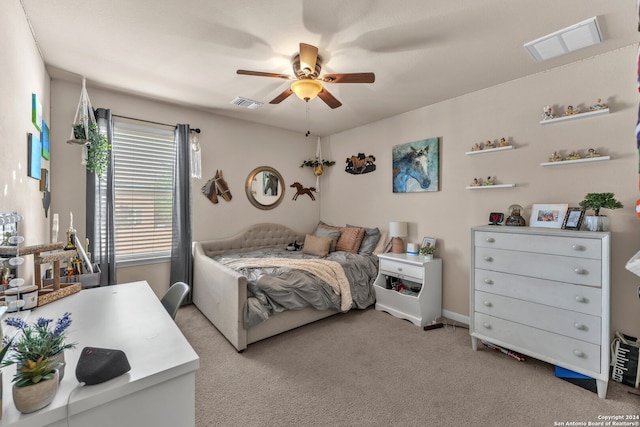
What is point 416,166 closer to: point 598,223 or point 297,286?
point 598,223

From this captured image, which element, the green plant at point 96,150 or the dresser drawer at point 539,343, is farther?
the green plant at point 96,150

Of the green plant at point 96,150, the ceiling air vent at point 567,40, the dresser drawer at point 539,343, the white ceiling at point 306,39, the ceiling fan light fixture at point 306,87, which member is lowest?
the dresser drawer at point 539,343

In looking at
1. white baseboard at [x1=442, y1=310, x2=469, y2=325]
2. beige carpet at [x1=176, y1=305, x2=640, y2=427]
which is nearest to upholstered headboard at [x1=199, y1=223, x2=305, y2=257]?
beige carpet at [x1=176, y1=305, x2=640, y2=427]

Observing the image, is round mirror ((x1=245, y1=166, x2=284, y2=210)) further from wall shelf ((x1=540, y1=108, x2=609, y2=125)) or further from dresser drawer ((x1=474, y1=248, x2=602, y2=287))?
wall shelf ((x1=540, y1=108, x2=609, y2=125))

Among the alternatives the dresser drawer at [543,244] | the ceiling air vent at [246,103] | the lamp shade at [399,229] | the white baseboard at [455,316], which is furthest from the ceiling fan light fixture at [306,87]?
A: the white baseboard at [455,316]

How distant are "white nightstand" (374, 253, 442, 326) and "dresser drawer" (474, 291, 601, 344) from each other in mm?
652

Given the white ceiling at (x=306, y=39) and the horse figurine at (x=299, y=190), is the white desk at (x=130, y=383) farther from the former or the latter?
the horse figurine at (x=299, y=190)

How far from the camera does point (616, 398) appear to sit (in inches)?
77.3

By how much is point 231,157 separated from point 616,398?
4565 mm

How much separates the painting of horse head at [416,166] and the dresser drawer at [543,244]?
1.08 meters

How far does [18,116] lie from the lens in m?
1.74

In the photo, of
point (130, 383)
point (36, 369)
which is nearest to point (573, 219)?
point (130, 383)

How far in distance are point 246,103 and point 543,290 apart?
140 inches

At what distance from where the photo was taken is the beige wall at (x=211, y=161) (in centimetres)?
296
